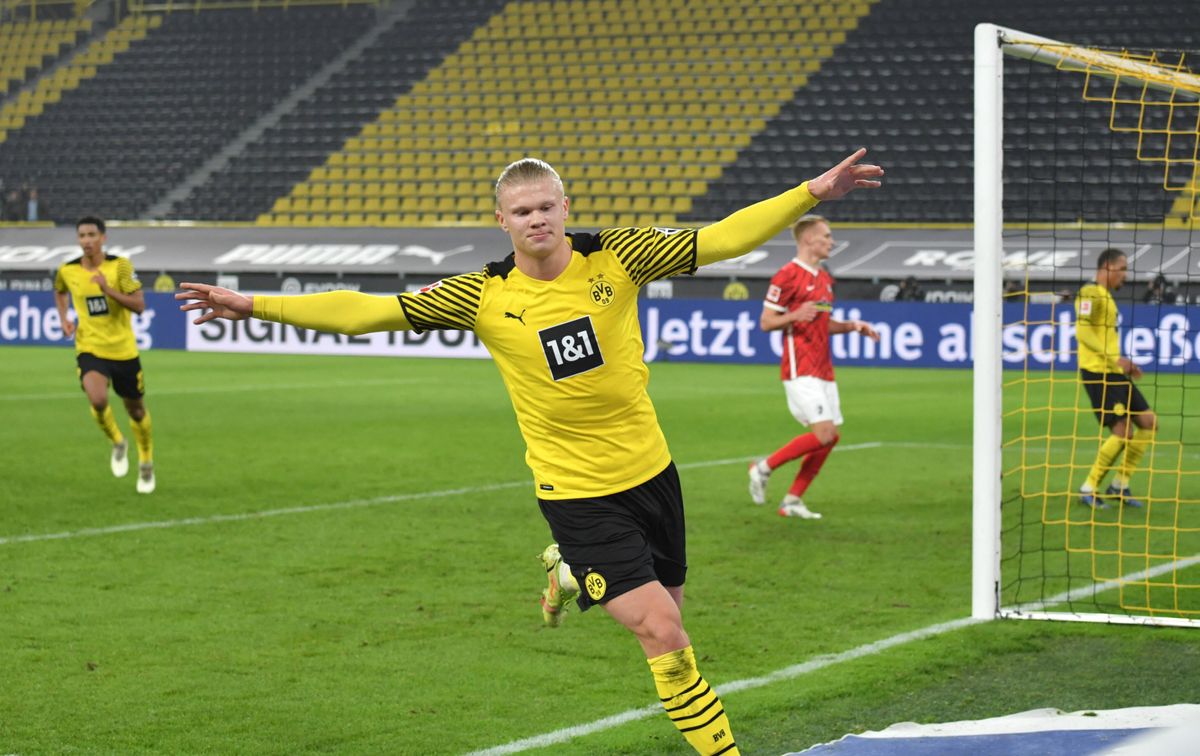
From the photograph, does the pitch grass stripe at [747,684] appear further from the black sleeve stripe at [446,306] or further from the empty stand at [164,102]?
the empty stand at [164,102]

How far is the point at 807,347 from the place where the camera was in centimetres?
1052

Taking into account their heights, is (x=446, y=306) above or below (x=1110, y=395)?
above

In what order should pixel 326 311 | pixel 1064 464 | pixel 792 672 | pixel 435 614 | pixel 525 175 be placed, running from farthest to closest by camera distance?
pixel 1064 464, pixel 435 614, pixel 792 672, pixel 326 311, pixel 525 175

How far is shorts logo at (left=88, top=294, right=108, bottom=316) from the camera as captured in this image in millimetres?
11789

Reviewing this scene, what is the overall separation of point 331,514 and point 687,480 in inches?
122

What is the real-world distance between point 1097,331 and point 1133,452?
91cm

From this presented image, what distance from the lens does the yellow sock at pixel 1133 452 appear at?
36.1ft

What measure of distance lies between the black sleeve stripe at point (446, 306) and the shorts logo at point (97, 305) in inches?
298

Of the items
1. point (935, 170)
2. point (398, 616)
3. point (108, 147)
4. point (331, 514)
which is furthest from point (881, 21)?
point (398, 616)

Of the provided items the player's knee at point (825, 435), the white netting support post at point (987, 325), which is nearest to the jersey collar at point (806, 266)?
the player's knee at point (825, 435)

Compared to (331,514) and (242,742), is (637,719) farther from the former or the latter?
(331,514)

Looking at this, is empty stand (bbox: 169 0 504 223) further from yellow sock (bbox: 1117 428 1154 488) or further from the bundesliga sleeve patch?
the bundesliga sleeve patch

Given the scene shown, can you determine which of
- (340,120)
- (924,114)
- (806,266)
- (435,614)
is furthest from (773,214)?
(340,120)

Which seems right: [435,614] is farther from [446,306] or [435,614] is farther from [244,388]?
[244,388]
